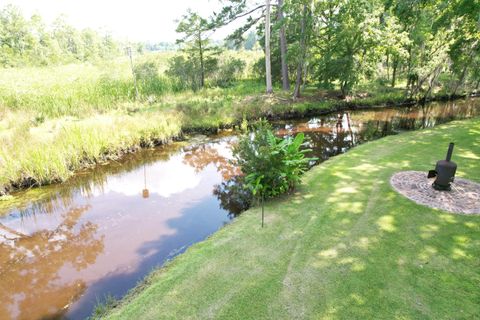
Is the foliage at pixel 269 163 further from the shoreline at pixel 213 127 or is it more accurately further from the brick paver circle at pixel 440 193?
the shoreline at pixel 213 127

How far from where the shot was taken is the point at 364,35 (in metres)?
14.6

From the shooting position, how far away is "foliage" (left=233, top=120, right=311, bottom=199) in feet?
16.2

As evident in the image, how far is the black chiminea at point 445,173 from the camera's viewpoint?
15.2 ft

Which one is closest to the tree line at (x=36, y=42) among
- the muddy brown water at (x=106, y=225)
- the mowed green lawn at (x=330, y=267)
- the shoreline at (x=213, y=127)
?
the shoreline at (x=213, y=127)

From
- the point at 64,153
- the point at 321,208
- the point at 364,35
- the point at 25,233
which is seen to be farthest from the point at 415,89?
the point at 25,233

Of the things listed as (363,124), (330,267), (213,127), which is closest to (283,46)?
(363,124)

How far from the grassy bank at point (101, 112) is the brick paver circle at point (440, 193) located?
24.4 feet

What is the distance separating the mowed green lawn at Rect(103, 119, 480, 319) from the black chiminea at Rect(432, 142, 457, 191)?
75cm


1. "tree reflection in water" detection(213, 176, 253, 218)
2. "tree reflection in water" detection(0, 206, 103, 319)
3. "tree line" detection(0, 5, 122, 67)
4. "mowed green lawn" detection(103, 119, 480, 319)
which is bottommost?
"tree reflection in water" detection(0, 206, 103, 319)

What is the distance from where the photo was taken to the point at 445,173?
15.3 feet

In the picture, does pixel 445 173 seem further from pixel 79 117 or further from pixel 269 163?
pixel 79 117

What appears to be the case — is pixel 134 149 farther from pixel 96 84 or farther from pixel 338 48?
pixel 338 48

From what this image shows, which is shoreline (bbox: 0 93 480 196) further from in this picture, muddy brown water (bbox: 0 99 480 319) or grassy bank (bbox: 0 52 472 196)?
muddy brown water (bbox: 0 99 480 319)

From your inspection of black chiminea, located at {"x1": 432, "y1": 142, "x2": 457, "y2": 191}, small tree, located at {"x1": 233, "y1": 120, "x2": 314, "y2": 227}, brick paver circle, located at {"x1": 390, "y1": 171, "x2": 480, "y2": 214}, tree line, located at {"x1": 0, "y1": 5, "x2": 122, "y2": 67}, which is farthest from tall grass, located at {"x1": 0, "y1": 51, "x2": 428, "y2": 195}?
tree line, located at {"x1": 0, "y1": 5, "x2": 122, "y2": 67}
